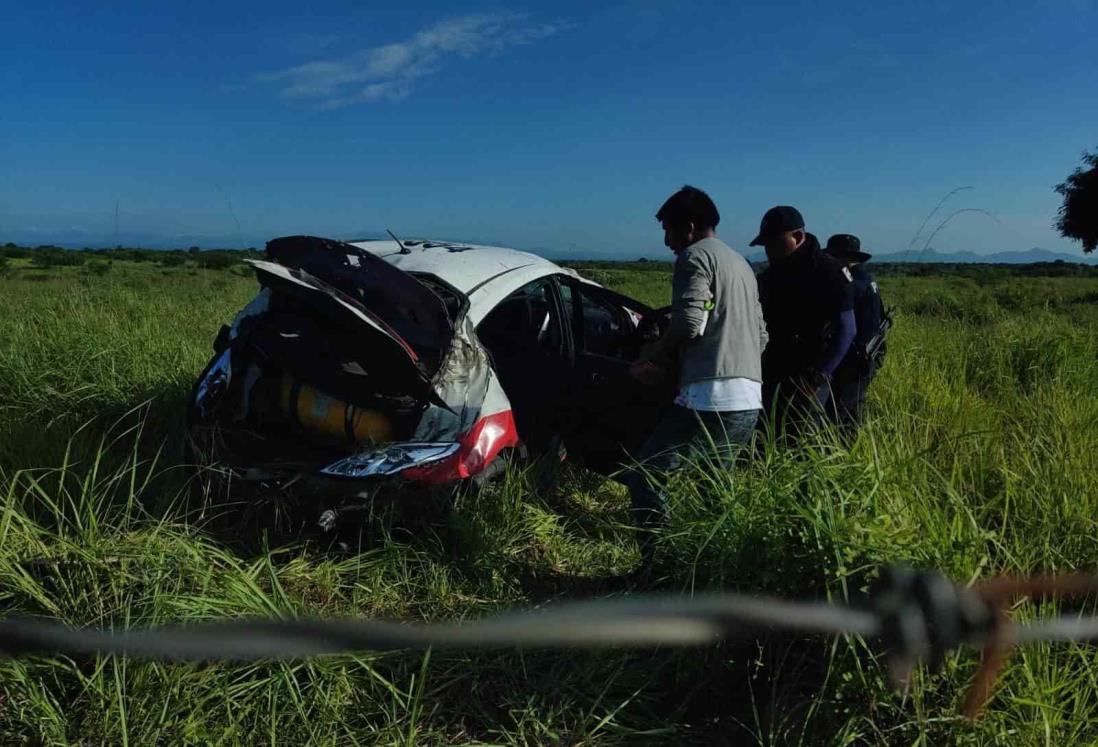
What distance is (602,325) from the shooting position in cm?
483

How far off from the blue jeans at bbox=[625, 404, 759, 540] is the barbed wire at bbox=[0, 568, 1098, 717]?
1.83 metres

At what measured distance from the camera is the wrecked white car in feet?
9.50

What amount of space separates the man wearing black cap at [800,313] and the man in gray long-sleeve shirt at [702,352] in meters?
0.85

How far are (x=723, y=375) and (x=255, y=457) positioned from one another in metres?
2.11

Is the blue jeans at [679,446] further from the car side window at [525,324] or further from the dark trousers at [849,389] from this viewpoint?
the dark trousers at [849,389]

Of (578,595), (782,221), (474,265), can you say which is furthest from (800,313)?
(578,595)

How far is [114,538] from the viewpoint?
2.51 meters

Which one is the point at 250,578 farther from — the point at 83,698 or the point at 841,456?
the point at 841,456

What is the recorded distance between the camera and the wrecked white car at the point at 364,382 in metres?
2.89

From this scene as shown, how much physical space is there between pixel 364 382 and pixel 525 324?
4.57 feet

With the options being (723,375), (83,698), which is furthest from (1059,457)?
(83,698)

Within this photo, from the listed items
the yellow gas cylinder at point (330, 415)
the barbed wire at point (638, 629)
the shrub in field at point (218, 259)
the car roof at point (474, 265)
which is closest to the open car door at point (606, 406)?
the car roof at point (474, 265)

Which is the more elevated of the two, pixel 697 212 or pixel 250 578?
pixel 697 212

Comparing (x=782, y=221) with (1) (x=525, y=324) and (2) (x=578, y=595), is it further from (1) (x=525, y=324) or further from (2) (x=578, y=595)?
(2) (x=578, y=595)
